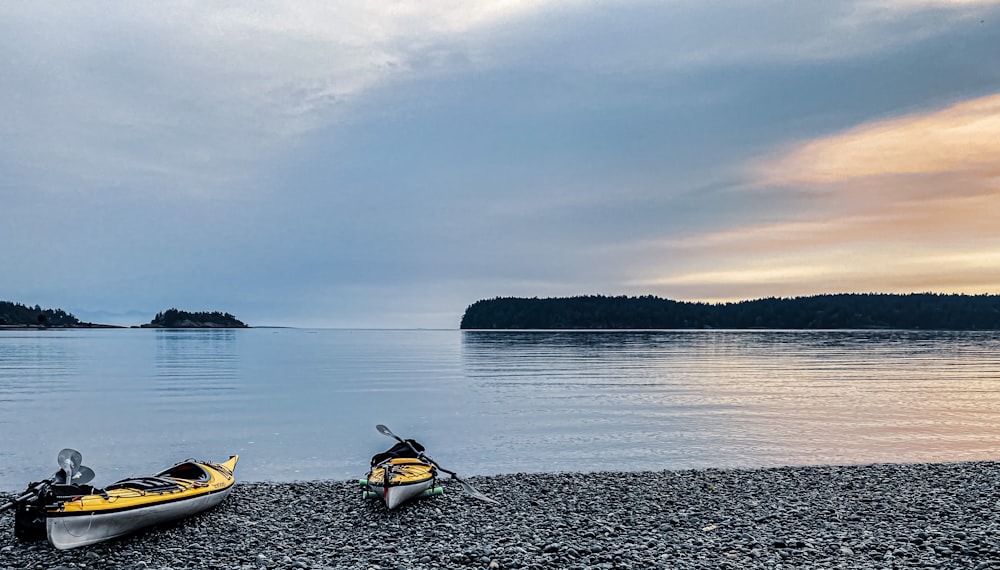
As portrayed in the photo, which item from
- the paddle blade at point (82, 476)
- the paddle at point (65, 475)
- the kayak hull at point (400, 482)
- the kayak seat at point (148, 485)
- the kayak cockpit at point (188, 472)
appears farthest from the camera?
the kayak cockpit at point (188, 472)

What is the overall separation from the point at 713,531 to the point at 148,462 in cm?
1735

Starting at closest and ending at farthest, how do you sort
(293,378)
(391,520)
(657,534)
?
(657,534)
(391,520)
(293,378)

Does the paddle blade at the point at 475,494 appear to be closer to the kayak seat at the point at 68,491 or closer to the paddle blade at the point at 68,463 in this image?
the kayak seat at the point at 68,491

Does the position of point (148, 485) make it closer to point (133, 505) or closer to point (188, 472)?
point (133, 505)

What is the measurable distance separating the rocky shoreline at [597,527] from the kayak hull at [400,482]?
29cm

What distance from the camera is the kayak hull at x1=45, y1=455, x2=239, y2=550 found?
11.8 metres

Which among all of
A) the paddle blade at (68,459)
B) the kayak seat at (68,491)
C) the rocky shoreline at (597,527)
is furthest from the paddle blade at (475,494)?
the paddle blade at (68,459)

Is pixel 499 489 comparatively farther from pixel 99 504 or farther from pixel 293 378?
pixel 293 378

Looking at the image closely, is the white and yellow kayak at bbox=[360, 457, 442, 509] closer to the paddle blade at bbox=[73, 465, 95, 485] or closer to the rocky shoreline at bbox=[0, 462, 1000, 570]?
the rocky shoreline at bbox=[0, 462, 1000, 570]

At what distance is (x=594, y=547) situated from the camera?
11.7 meters

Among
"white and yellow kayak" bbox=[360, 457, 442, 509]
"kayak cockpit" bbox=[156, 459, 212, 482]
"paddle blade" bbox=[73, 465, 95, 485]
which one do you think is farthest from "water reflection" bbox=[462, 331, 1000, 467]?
"paddle blade" bbox=[73, 465, 95, 485]

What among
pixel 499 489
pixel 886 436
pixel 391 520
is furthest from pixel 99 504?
pixel 886 436

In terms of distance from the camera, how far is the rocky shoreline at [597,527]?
11188 millimetres

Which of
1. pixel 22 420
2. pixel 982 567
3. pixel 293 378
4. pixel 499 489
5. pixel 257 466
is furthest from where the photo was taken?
pixel 293 378
